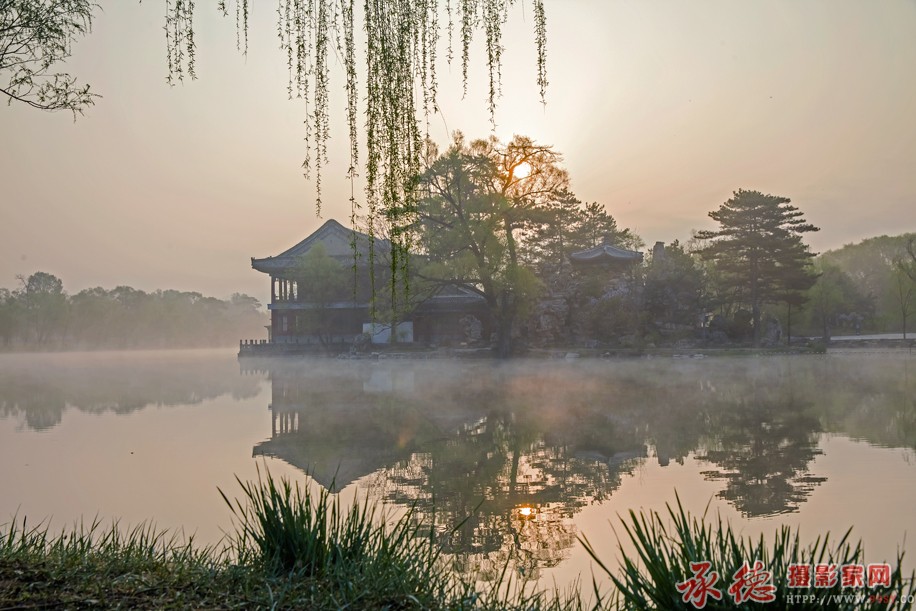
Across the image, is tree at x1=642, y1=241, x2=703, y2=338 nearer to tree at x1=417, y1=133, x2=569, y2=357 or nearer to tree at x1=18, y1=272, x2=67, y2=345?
tree at x1=417, y1=133, x2=569, y2=357

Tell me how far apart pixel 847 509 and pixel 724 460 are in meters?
2.54

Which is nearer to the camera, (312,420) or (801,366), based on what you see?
(312,420)

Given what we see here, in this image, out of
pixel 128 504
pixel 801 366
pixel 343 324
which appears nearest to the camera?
pixel 128 504

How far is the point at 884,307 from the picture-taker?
46531mm

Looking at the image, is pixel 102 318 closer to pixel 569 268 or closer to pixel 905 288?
pixel 569 268

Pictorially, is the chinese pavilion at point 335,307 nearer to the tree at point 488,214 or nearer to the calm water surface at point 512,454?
the tree at point 488,214

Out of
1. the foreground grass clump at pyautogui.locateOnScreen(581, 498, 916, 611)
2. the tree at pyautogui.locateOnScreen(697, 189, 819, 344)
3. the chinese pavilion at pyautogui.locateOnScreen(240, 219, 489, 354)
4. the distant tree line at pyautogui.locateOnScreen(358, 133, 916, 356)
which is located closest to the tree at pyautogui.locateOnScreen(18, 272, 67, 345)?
the chinese pavilion at pyautogui.locateOnScreen(240, 219, 489, 354)

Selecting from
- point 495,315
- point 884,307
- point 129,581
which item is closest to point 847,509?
point 129,581

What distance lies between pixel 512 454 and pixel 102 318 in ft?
211

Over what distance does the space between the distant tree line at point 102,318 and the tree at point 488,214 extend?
44.8 metres

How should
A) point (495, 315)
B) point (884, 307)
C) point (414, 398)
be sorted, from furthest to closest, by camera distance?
point (884, 307), point (495, 315), point (414, 398)

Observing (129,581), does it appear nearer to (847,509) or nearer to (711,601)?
(711,601)

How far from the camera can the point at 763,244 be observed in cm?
3145

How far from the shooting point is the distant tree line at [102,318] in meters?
57.6
